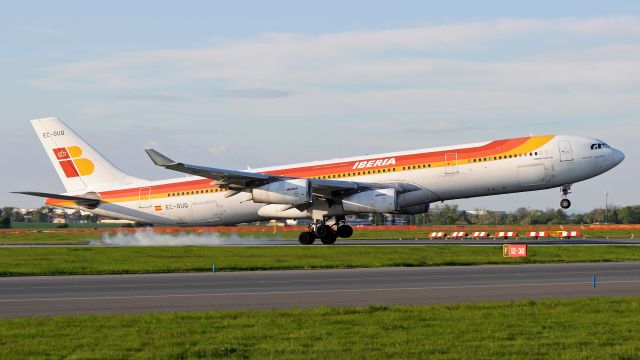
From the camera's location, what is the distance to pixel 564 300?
66.1 ft

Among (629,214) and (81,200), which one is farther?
(629,214)

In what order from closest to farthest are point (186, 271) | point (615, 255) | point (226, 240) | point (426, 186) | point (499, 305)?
point (499, 305) → point (186, 271) → point (615, 255) → point (426, 186) → point (226, 240)

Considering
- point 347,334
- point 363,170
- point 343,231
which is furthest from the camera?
point 343,231

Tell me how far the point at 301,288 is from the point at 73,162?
36542 mm

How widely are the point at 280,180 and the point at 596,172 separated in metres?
17.8

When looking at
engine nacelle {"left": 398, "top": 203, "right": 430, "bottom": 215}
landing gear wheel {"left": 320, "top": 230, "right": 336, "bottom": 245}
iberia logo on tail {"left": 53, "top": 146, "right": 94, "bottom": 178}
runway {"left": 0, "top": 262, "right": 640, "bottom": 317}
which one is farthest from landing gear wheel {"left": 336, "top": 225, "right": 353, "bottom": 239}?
runway {"left": 0, "top": 262, "right": 640, "bottom": 317}

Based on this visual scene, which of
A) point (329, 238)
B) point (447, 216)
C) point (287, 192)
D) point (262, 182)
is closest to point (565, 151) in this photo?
point (329, 238)

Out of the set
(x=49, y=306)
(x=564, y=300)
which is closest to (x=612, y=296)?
(x=564, y=300)

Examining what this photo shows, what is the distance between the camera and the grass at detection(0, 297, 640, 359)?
13.0m

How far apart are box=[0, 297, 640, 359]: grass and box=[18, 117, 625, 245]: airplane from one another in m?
28.3

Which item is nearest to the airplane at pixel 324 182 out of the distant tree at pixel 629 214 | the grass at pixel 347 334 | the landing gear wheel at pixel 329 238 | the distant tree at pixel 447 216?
the landing gear wheel at pixel 329 238

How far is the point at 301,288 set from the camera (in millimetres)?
24516

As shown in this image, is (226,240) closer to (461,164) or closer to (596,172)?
(461,164)

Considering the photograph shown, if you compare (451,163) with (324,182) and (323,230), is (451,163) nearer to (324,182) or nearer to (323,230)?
(324,182)
